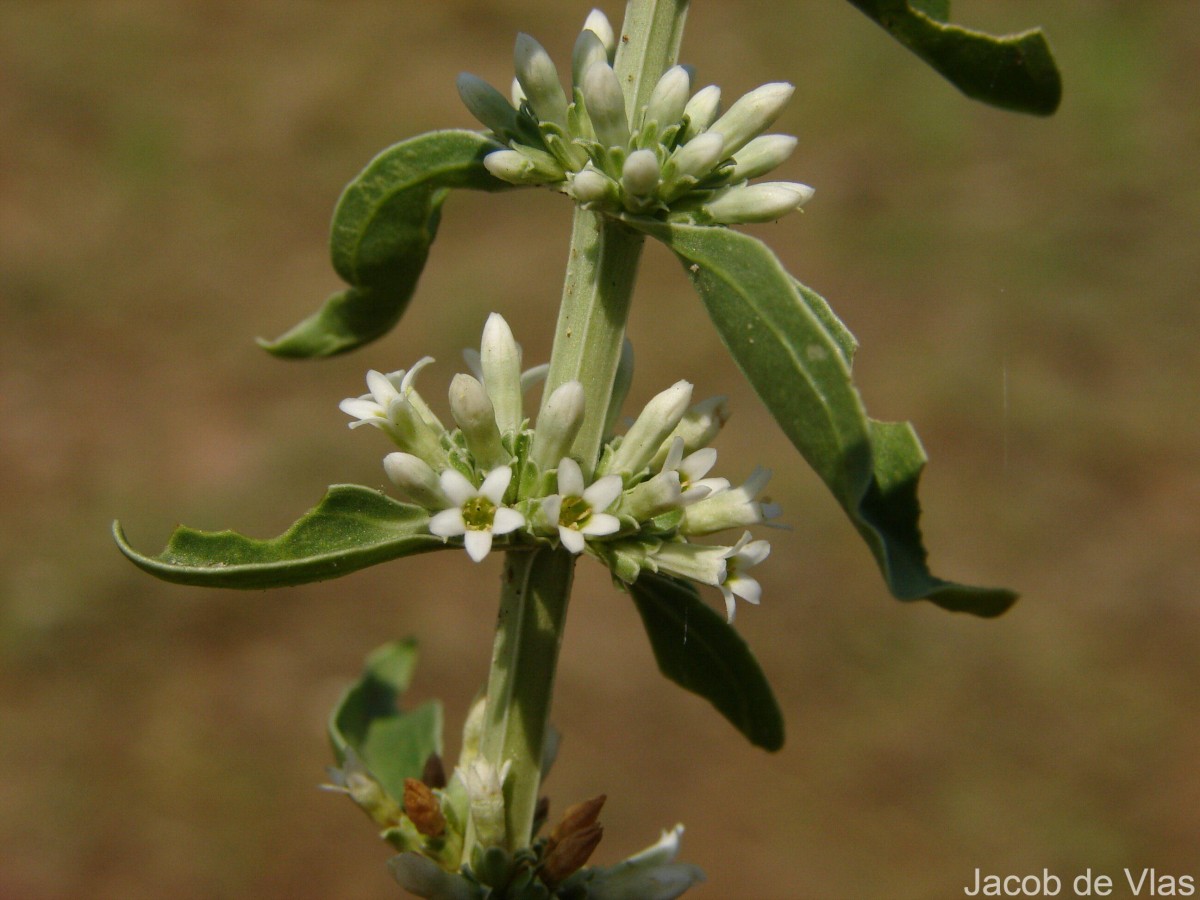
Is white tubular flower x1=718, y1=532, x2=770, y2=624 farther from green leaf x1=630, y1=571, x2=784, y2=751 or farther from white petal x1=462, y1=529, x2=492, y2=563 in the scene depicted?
white petal x1=462, y1=529, x2=492, y2=563

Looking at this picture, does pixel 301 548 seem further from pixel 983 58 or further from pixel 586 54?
pixel 983 58

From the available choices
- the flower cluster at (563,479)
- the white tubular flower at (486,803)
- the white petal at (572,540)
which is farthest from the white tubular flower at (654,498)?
the white tubular flower at (486,803)

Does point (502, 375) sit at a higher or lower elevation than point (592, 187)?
lower

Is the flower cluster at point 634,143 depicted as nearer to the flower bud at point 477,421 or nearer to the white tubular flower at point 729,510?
the flower bud at point 477,421

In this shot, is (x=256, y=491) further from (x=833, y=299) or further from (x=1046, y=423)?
(x=1046, y=423)

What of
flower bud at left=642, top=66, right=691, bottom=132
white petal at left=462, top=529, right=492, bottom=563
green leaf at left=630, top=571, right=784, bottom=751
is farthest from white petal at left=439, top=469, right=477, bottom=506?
flower bud at left=642, top=66, right=691, bottom=132

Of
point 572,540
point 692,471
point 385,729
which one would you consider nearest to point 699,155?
point 692,471
